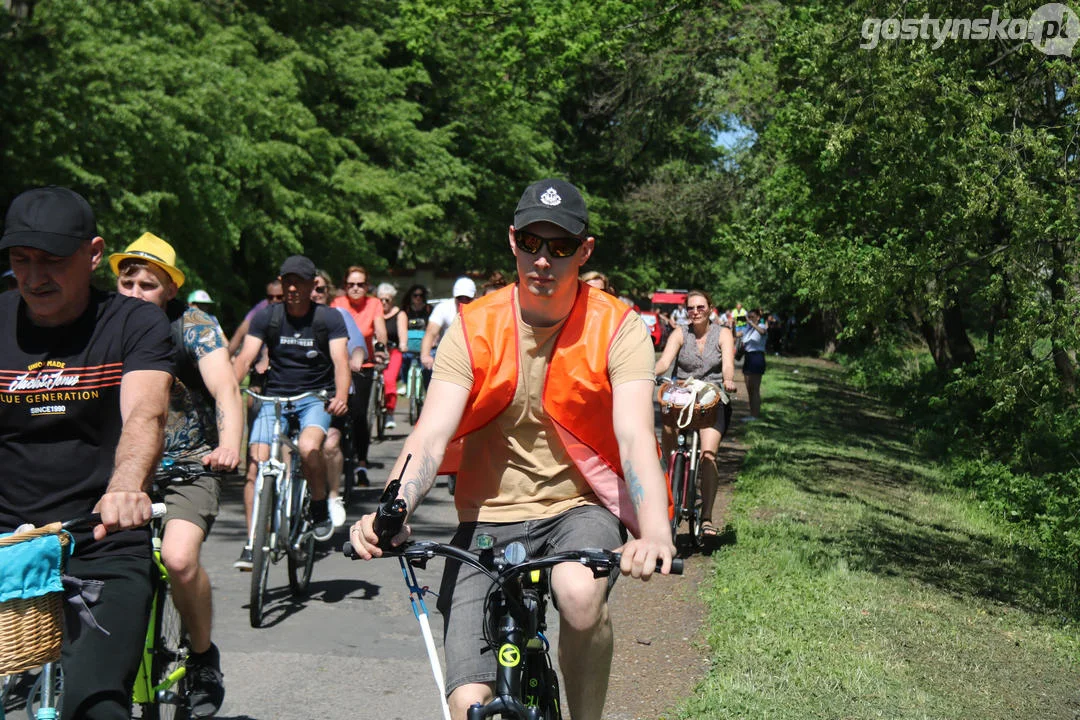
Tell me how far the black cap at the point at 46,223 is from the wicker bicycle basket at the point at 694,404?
20.8ft

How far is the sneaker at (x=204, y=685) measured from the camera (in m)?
4.96

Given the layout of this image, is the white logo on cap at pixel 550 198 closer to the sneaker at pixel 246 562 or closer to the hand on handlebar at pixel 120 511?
the hand on handlebar at pixel 120 511

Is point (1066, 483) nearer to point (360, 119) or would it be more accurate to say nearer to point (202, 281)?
point (202, 281)

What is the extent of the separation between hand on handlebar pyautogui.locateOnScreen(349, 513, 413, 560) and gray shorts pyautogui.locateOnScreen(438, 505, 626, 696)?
0.96 feet

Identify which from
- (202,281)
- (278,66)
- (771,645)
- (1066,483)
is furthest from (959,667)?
(278,66)

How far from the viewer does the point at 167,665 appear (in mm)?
4938

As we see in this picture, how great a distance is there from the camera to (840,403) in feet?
95.1

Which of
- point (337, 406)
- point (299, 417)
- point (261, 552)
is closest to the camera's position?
point (261, 552)

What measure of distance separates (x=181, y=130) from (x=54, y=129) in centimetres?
226

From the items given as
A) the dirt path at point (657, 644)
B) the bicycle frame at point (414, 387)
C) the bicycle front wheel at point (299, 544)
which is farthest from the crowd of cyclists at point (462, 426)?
the bicycle frame at point (414, 387)

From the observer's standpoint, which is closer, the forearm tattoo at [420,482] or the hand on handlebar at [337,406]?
the forearm tattoo at [420,482]

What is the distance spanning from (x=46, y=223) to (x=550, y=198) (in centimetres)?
142

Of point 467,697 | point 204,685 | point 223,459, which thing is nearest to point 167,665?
point 204,685

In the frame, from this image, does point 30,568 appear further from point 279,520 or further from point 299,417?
point 299,417
